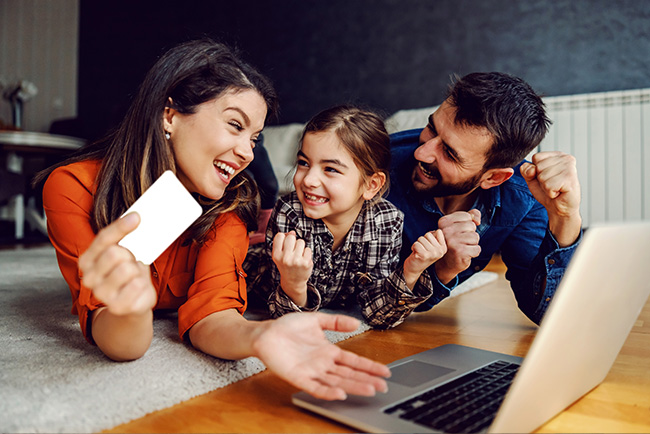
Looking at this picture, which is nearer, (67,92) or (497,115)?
(497,115)

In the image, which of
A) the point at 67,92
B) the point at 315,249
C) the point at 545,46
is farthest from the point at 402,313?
the point at 67,92

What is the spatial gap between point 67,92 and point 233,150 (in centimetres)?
532

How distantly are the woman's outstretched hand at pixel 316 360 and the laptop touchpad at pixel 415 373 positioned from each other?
0.17 ft

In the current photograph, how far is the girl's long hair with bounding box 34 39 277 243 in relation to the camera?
97 cm

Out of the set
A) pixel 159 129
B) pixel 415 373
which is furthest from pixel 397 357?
pixel 159 129

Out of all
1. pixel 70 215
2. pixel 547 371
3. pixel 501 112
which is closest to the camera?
pixel 547 371

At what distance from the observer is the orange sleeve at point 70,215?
91 cm

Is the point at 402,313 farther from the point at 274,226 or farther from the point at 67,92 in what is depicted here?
the point at 67,92

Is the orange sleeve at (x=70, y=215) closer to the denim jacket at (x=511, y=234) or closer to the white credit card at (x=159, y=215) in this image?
the white credit card at (x=159, y=215)

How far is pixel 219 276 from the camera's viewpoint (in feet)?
3.27

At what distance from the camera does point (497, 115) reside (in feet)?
3.96

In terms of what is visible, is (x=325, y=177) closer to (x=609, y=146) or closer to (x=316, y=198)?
(x=316, y=198)

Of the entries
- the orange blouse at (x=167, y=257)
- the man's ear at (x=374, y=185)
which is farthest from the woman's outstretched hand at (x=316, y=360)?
the man's ear at (x=374, y=185)

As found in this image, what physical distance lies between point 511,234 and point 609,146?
5.79ft
